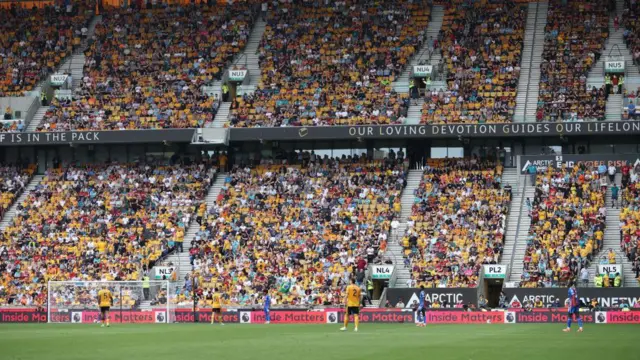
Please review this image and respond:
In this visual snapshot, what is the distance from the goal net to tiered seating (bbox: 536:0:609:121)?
23.3 m

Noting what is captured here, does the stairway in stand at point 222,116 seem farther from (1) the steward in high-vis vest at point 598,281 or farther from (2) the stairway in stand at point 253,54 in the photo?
(1) the steward in high-vis vest at point 598,281

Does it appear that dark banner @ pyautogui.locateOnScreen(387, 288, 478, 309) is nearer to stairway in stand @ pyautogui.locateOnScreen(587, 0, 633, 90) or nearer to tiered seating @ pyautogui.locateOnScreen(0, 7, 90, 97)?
stairway in stand @ pyautogui.locateOnScreen(587, 0, 633, 90)

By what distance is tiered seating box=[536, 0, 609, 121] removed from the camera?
6562cm

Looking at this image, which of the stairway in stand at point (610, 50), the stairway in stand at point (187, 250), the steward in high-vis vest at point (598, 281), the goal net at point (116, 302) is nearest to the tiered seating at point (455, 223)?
the steward in high-vis vest at point (598, 281)

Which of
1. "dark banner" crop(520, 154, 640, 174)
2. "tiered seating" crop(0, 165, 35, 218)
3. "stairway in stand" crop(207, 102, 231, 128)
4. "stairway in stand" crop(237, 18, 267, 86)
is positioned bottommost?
"tiered seating" crop(0, 165, 35, 218)

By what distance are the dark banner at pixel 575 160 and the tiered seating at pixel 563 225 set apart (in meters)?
0.43

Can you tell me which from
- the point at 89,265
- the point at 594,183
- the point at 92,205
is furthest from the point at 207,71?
the point at 594,183

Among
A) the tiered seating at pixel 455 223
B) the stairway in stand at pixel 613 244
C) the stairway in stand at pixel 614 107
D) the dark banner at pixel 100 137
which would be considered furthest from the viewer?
the dark banner at pixel 100 137

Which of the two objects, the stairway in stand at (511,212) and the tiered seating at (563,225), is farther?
the stairway in stand at (511,212)

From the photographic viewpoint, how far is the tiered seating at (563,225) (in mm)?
56531

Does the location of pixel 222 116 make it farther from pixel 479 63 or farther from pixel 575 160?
pixel 575 160

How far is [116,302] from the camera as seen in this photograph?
56.5 m

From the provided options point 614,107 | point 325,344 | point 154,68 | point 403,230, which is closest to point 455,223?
point 403,230

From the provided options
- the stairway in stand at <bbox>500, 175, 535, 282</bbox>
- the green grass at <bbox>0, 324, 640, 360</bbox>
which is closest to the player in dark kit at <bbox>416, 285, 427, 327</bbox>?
the green grass at <bbox>0, 324, 640, 360</bbox>
